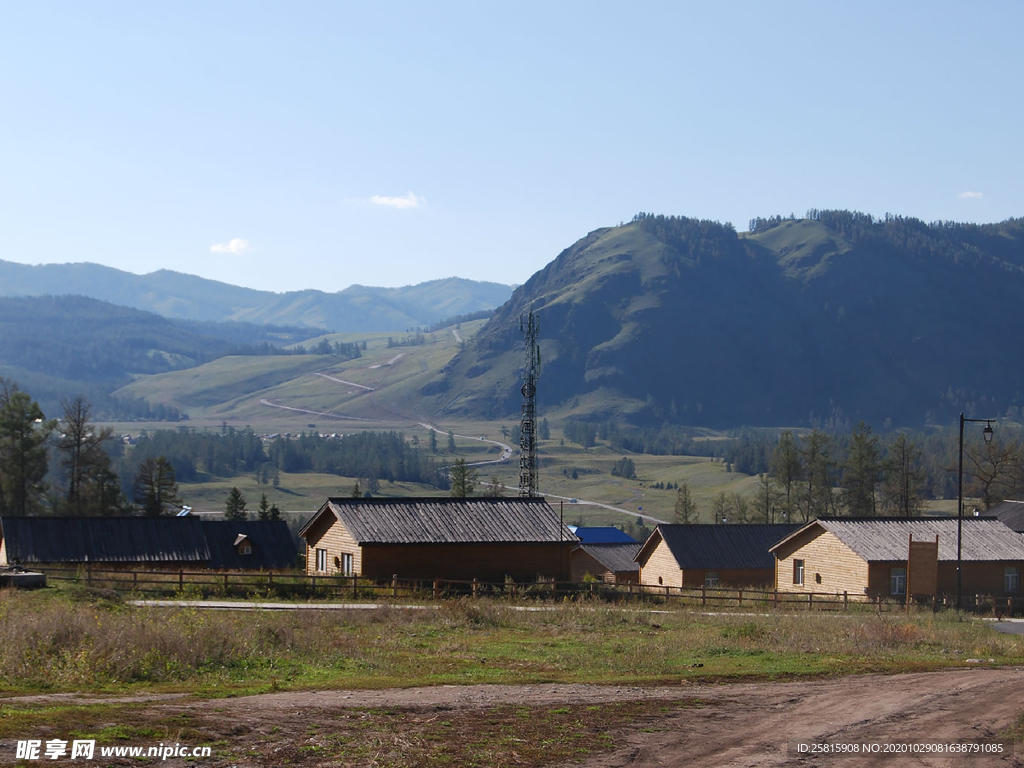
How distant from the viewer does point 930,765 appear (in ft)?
46.4

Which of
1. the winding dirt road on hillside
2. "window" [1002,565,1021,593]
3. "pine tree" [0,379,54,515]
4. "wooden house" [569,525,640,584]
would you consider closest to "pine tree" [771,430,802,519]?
"wooden house" [569,525,640,584]

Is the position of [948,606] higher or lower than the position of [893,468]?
lower

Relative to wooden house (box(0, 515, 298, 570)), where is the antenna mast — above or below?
above

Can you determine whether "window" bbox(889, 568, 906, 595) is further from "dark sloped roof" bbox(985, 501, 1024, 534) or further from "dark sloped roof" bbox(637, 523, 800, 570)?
"dark sloped roof" bbox(637, 523, 800, 570)

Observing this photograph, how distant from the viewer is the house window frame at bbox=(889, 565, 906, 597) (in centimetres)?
5269

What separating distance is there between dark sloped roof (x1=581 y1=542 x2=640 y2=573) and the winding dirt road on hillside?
6176cm

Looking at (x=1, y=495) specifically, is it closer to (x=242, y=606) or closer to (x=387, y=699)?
(x=242, y=606)

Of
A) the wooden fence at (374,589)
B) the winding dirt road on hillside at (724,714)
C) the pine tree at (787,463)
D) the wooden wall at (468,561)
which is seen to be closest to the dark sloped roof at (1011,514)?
the wooden fence at (374,589)

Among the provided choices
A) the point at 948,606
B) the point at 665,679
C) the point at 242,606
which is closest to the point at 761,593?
the point at 948,606

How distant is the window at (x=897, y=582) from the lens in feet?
173

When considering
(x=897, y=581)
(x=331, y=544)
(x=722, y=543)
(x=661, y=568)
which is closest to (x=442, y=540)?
(x=331, y=544)

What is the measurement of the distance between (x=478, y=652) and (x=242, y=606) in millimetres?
12608

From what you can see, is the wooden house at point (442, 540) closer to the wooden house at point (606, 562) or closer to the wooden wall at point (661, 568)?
the wooden wall at point (661, 568)

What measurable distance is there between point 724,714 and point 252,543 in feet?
186
